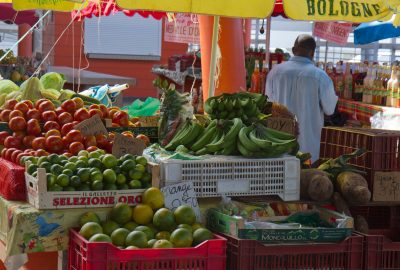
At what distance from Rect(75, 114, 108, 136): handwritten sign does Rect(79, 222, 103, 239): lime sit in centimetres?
117

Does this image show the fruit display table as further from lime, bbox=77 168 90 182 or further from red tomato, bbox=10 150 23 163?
red tomato, bbox=10 150 23 163

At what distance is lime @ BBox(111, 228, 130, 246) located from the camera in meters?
3.98

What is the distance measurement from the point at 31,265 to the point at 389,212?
2.27 meters

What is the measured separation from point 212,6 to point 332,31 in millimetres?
9413

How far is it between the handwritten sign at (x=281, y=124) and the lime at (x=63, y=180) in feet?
4.99

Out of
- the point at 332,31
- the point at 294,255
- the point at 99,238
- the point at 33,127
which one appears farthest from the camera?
the point at 332,31

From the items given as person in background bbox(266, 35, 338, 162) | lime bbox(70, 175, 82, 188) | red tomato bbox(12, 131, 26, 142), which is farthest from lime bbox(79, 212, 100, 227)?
person in background bbox(266, 35, 338, 162)

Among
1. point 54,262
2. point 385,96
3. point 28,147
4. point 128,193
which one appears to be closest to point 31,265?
point 54,262

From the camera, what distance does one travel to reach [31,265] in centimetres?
513

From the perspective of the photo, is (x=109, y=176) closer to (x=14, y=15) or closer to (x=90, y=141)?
(x=90, y=141)

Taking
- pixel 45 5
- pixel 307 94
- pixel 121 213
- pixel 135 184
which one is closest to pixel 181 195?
pixel 135 184

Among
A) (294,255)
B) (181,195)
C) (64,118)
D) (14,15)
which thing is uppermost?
(14,15)

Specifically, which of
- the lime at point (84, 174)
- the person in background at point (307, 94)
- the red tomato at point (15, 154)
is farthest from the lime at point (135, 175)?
the person in background at point (307, 94)

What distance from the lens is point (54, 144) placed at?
4988mm
